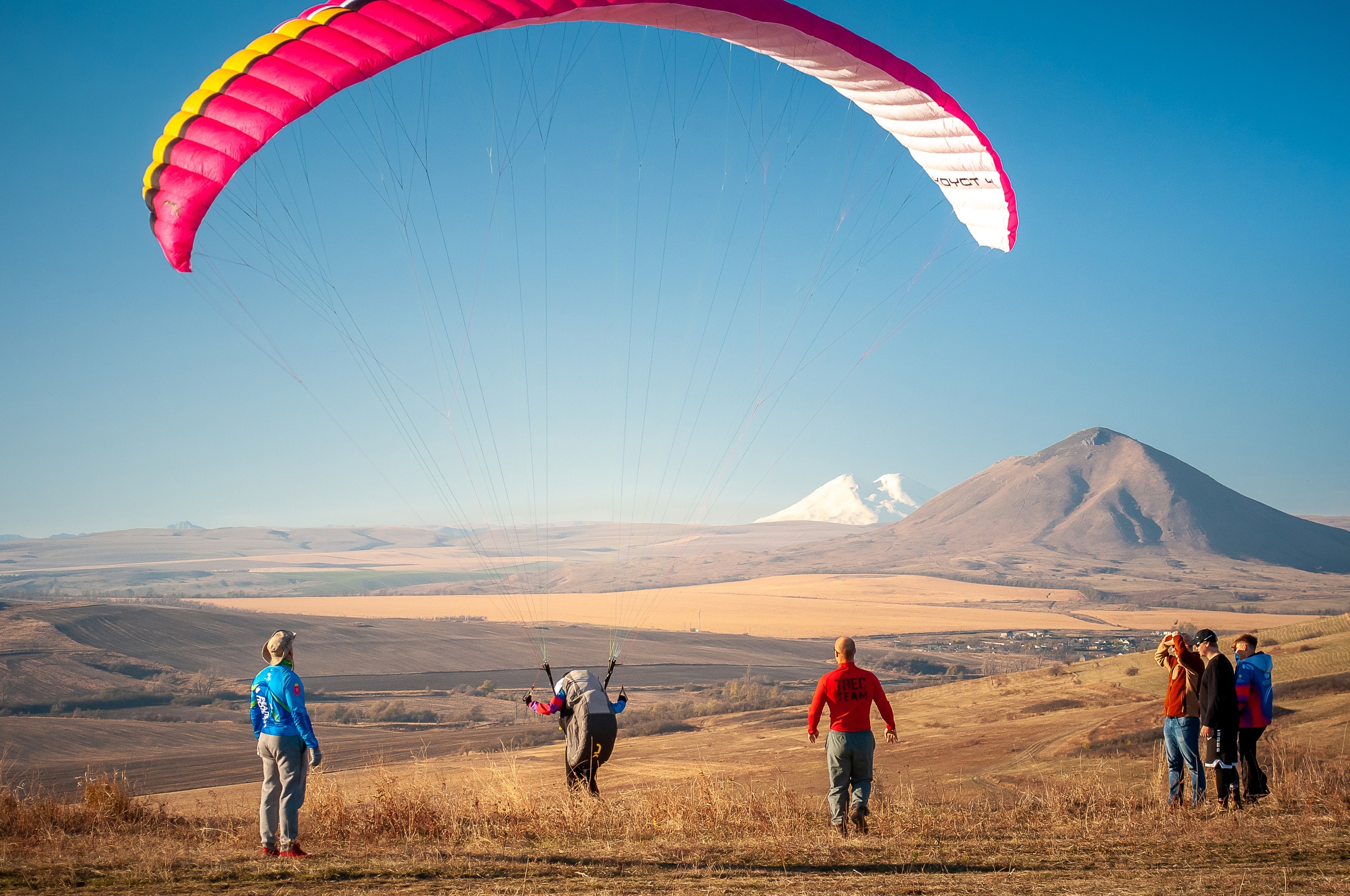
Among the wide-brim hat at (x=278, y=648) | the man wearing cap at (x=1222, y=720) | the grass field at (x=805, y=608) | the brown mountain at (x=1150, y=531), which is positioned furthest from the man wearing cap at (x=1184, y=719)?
the brown mountain at (x=1150, y=531)

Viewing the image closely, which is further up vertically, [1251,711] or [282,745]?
[282,745]

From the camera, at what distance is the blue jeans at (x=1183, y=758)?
7441 millimetres

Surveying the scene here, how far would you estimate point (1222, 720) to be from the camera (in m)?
7.23

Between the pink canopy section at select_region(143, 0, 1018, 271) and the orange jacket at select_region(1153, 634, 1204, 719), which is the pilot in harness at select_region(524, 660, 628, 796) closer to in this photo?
the orange jacket at select_region(1153, 634, 1204, 719)

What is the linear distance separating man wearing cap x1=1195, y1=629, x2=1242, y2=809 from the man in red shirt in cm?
277

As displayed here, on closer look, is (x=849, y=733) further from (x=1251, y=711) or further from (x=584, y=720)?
(x=1251, y=711)

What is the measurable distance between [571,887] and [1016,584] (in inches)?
5436

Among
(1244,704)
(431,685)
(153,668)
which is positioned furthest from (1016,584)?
(1244,704)

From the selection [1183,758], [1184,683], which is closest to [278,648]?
[1184,683]

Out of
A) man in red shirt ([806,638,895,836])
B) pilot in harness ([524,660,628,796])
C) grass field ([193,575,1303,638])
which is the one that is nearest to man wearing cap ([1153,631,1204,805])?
man in red shirt ([806,638,895,836])

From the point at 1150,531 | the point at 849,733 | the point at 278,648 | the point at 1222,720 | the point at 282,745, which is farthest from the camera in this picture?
the point at 1150,531

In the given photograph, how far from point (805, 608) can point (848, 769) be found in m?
110

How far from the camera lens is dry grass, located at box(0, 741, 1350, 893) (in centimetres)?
527

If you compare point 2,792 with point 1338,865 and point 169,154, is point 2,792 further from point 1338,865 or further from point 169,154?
point 1338,865
